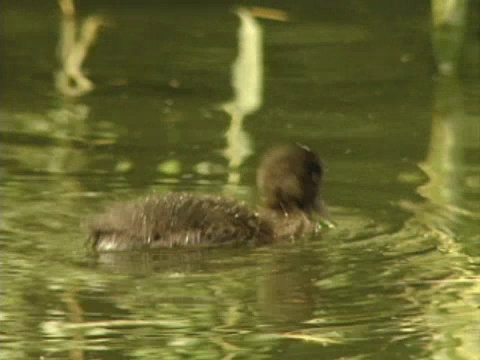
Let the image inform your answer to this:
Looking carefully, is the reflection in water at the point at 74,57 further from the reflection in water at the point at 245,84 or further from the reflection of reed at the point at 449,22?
the reflection of reed at the point at 449,22

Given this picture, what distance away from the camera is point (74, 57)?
860 centimetres

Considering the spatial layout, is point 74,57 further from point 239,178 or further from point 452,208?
point 452,208

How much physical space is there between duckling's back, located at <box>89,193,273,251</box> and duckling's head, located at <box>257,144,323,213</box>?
227mm

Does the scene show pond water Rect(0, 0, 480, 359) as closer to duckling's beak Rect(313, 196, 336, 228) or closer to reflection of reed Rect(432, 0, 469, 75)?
duckling's beak Rect(313, 196, 336, 228)

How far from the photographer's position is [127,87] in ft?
27.8

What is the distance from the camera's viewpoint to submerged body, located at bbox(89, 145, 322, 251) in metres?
5.79

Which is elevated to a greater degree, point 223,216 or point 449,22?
point 449,22

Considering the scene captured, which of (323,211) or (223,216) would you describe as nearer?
(223,216)

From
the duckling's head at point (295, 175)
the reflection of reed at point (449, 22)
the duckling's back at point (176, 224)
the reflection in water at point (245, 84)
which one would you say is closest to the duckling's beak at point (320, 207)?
the duckling's head at point (295, 175)

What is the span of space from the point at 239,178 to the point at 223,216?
2.59 feet

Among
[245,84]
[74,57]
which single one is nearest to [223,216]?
[245,84]

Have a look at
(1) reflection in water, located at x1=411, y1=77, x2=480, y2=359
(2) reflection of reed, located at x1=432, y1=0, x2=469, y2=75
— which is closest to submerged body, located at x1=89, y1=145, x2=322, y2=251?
(1) reflection in water, located at x1=411, y1=77, x2=480, y2=359

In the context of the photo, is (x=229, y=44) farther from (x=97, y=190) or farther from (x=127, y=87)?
(x=97, y=190)

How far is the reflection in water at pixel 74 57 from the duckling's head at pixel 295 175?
2078mm
